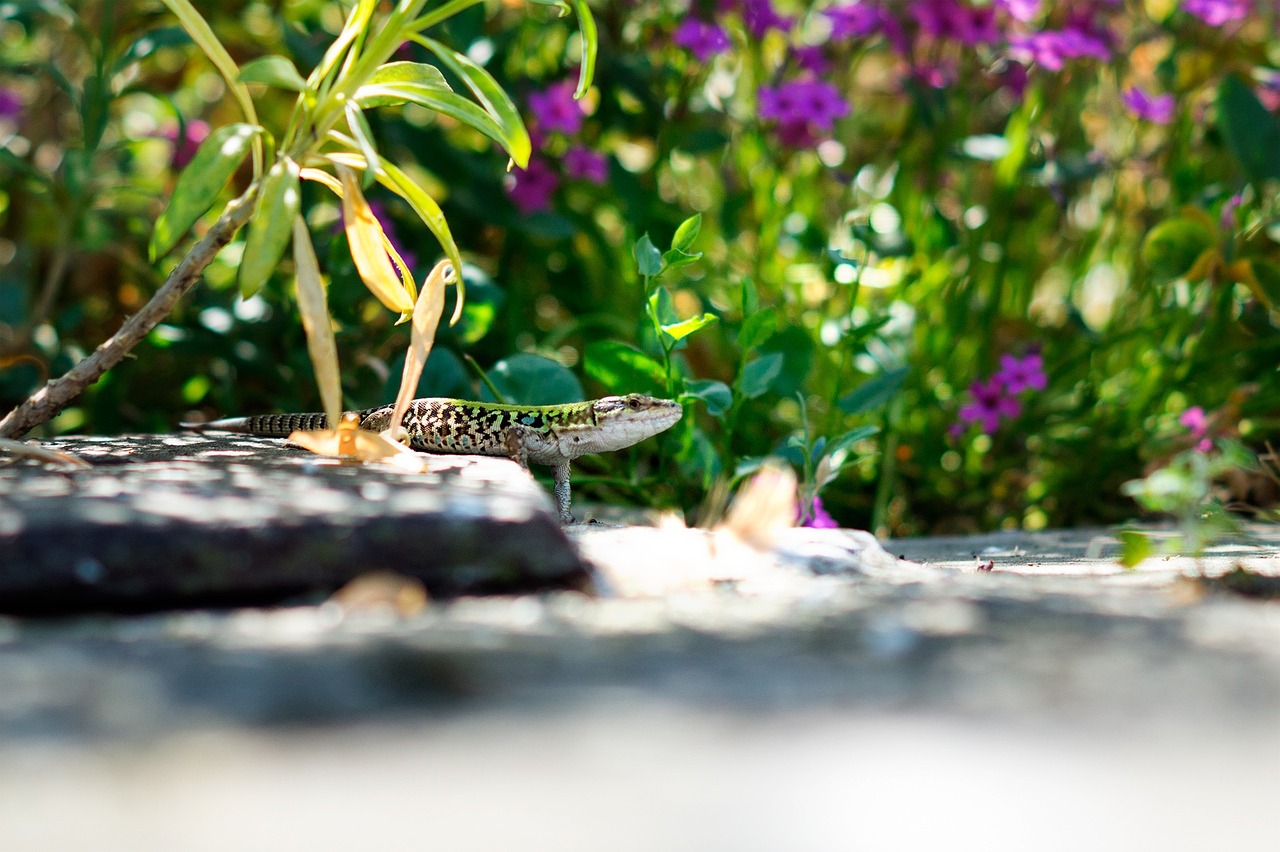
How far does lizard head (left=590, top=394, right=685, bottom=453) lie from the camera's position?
2.48 m

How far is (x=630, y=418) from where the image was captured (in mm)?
2521


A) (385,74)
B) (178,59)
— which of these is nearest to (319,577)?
(385,74)

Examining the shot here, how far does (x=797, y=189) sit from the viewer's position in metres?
3.75

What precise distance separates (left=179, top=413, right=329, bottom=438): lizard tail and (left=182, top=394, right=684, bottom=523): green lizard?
44mm

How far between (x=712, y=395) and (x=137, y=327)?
1170mm

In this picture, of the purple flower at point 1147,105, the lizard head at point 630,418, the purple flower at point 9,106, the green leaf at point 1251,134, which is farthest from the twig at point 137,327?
the purple flower at point 9,106

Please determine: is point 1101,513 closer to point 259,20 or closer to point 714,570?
point 714,570

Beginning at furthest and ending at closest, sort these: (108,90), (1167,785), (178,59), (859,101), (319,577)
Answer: (178,59) < (859,101) < (108,90) < (319,577) < (1167,785)

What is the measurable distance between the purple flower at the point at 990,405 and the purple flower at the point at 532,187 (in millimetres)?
1358

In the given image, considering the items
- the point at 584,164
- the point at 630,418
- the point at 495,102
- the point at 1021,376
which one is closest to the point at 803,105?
the point at 584,164

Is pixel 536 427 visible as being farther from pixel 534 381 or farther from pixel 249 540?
pixel 249 540

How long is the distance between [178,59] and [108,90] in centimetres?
224

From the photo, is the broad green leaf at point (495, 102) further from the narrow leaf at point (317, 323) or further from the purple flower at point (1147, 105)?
the purple flower at point (1147, 105)

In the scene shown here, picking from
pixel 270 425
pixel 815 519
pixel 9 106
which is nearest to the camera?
pixel 815 519
